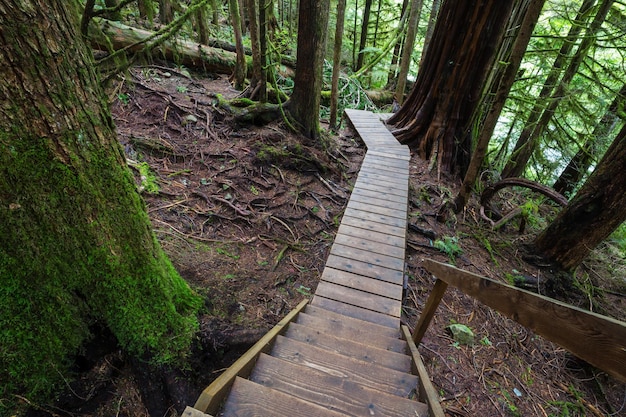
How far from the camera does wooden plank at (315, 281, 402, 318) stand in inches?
141

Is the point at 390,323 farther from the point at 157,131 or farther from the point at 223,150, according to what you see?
the point at 157,131

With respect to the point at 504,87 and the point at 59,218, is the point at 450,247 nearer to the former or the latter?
the point at 504,87

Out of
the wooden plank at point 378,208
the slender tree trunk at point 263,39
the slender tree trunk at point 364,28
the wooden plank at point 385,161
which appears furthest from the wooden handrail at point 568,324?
the slender tree trunk at point 364,28

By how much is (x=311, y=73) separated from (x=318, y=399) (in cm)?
634

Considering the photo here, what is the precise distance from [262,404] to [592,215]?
17.9ft

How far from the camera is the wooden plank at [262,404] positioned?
1.78 meters

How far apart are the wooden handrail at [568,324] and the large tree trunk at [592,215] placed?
382 cm

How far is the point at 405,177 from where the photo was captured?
660cm

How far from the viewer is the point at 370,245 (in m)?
4.56

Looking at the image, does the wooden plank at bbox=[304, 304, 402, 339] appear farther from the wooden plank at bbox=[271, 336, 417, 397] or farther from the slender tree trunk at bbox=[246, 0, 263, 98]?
the slender tree trunk at bbox=[246, 0, 263, 98]

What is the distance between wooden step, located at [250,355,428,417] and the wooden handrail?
3.21 ft

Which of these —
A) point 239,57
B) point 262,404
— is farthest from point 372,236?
point 239,57

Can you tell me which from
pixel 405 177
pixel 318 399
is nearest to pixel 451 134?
pixel 405 177

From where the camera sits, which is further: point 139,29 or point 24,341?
point 139,29
